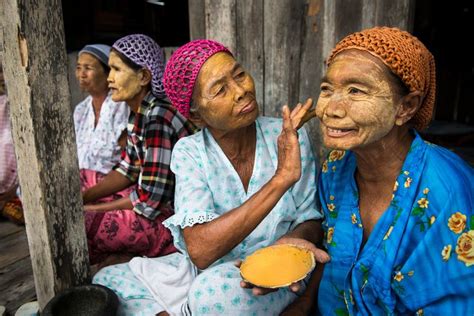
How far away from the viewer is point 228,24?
2588mm

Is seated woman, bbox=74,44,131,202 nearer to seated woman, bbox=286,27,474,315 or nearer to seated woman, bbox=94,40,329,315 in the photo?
seated woman, bbox=94,40,329,315

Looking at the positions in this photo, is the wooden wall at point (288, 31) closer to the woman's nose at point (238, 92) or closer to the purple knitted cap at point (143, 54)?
the purple knitted cap at point (143, 54)

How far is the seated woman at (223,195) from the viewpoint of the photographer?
1.66 m

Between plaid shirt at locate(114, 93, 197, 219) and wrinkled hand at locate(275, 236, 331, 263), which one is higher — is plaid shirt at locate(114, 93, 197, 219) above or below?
above

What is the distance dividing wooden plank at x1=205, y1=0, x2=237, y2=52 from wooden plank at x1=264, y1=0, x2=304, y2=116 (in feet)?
0.75

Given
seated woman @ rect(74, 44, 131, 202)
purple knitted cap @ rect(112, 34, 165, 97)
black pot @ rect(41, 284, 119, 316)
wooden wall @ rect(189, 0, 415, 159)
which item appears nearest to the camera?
black pot @ rect(41, 284, 119, 316)

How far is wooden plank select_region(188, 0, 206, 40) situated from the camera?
9.11 feet

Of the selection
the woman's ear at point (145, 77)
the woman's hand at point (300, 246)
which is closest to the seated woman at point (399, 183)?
the woman's hand at point (300, 246)

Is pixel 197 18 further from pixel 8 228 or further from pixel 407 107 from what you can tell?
pixel 8 228

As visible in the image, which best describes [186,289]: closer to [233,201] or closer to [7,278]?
[233,201]

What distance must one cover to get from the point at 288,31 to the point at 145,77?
41.2 inches

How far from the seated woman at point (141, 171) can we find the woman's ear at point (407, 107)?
4.59 ft


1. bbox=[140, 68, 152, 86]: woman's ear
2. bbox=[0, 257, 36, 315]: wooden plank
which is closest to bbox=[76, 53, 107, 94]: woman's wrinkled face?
bbox=[140, 68, 152, 86]: woman's ear

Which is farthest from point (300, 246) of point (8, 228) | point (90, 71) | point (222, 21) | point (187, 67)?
point (8, 228)
